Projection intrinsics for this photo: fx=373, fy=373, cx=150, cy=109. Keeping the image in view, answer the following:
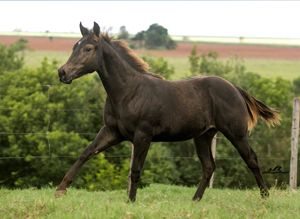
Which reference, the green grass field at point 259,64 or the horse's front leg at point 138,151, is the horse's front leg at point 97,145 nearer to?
A: the horse's front leg at point 138,151

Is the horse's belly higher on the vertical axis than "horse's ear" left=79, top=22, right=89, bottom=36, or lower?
lower

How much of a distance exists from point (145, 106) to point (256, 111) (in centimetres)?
220

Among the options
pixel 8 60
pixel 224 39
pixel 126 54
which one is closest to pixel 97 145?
pixel 126 54

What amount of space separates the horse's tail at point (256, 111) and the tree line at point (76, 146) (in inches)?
482

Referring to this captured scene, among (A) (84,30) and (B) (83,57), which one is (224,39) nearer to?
(A) (84,30)

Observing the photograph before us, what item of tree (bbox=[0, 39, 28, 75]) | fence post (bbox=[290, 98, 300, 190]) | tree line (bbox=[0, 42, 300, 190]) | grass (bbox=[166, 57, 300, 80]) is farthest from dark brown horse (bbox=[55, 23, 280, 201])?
grass (bbox=[166, 57, 300, 80])

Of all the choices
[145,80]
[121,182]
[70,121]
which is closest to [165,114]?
[145,80]

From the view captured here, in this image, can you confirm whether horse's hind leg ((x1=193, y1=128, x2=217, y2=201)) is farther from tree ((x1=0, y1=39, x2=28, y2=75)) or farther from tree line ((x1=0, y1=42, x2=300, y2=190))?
Result: tree ((x1=0, y1=39, x2=28, y2=75))

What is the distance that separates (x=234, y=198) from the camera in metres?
5.98

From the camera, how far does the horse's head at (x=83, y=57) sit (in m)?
4.90

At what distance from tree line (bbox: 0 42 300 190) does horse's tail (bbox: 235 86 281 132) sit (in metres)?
12.3

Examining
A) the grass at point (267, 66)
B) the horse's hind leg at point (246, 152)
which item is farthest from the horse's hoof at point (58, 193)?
the grass at point (267, 66)

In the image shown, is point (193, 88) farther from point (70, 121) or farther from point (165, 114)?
point (70, 121)

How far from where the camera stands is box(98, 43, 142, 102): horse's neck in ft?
17.5
